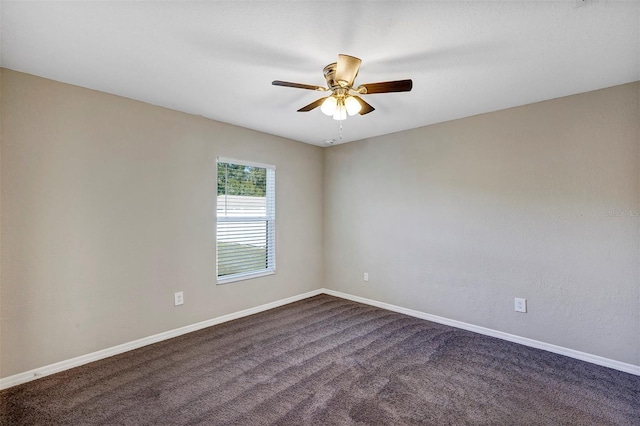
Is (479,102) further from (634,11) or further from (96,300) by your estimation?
(96,300)

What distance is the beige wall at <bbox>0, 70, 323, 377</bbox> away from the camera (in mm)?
2256

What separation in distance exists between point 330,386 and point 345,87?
2.19 metres

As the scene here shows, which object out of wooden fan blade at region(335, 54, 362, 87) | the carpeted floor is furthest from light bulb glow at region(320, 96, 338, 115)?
the carpeted floor

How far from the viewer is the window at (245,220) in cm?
356

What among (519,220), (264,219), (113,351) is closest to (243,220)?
(264,219)

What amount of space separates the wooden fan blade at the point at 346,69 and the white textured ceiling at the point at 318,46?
0.55 ft

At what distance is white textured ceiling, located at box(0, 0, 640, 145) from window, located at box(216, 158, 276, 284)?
1082 millimetres

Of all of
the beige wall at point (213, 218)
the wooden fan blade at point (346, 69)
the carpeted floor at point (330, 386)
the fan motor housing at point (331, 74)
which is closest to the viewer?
the wooden fan blade at point (346, 69)

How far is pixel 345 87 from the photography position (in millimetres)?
2057

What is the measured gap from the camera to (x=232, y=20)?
1.69 metres

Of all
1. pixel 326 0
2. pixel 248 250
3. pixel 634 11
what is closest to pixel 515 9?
pixel 634 11

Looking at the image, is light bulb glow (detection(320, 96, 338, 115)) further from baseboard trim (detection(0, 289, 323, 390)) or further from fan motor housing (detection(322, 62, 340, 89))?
baseboard trim (detection(0, 289, 323, 390))

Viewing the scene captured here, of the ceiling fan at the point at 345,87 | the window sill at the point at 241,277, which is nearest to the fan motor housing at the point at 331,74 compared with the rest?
the ceiling fan at the point at 345,87

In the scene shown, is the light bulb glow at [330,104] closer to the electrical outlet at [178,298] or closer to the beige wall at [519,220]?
the beige wall at [519,220]
